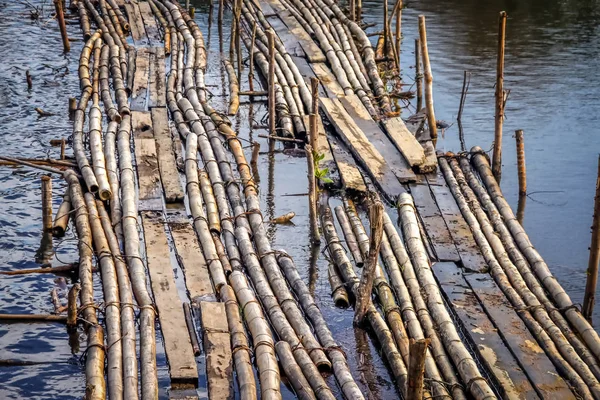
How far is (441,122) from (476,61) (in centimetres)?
592

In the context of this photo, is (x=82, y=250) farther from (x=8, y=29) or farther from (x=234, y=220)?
(x=8, y=29)

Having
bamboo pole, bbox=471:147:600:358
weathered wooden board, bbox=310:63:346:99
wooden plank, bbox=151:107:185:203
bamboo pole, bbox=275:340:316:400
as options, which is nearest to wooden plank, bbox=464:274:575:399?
bamboo pole, bbox=471:147:600:358

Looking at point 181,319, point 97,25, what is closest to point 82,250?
point 181,319

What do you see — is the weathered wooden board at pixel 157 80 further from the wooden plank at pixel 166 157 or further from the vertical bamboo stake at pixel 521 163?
the vertical bamboo stake at pixel 521 163

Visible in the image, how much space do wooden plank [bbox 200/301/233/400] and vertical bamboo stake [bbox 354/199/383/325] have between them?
2.01 m

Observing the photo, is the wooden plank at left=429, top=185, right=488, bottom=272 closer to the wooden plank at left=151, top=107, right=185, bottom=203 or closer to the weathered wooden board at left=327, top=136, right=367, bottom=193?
the weathered wooden board at left=327, top=136, right=367, bottom=193

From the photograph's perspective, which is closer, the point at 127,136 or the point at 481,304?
the point at 481,304

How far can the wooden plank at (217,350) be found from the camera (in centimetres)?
1152

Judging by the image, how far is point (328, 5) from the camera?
27703 millimetres

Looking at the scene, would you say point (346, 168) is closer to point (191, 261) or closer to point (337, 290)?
point (337, 290)

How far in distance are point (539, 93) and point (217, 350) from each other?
15.2 metres

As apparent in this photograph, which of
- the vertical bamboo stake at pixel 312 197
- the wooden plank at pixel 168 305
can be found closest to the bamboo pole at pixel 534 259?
the vertical bamboo stake at pixel 312 197

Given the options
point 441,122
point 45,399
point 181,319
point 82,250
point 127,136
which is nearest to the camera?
point 45,399

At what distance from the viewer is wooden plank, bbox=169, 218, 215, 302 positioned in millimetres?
13672
